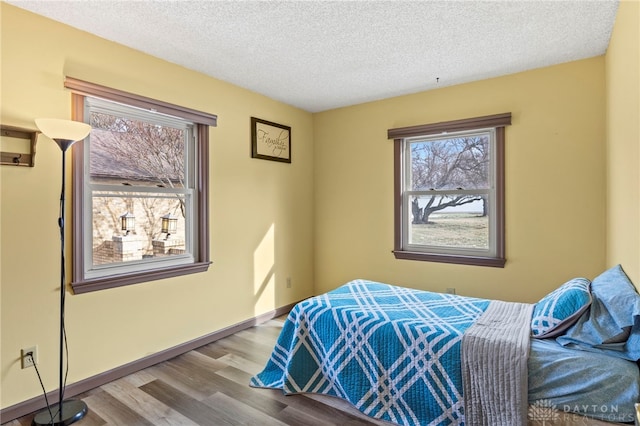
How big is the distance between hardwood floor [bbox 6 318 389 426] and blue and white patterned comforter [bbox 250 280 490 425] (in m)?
0.11

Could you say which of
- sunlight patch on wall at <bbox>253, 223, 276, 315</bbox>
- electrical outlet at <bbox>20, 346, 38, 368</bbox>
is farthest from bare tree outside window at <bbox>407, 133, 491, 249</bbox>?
electrical outlet at <bbox>20, 346, 38, 368</bbox>

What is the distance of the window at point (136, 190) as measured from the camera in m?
2.45

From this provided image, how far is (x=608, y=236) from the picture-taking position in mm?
2740

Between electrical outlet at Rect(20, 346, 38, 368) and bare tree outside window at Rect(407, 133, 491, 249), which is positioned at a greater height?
bare tree outside window at Rect(407, 133, 491, 249)

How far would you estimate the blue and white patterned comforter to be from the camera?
192 centimetres

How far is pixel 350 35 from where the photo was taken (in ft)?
8.07

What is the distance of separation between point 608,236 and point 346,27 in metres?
2.56

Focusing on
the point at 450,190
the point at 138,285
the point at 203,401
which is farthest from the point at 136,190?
the point at 450,190

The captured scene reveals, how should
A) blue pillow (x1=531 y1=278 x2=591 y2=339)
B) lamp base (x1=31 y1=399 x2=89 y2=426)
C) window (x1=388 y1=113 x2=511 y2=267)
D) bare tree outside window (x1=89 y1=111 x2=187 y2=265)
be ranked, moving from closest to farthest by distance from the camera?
1. blue pillow (x1=531 y1=278 x2=591 y2=339)
2. lamp base (x1=31 y1=399 x2=89 y2=426)
3. bare tree outside window (x1=89 y1=111 x2=187 y2=265)
4. window (x1=388 y1=113 x2=511 y2=267)

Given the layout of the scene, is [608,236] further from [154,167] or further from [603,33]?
[154,167]

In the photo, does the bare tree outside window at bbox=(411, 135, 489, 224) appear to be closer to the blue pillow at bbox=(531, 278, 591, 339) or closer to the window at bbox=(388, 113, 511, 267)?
the window at bbox=(388, 113, 511, 267)

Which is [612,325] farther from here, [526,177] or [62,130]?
[62,130]

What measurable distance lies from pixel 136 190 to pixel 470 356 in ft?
8.55

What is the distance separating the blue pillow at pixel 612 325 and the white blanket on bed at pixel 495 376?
238mm
